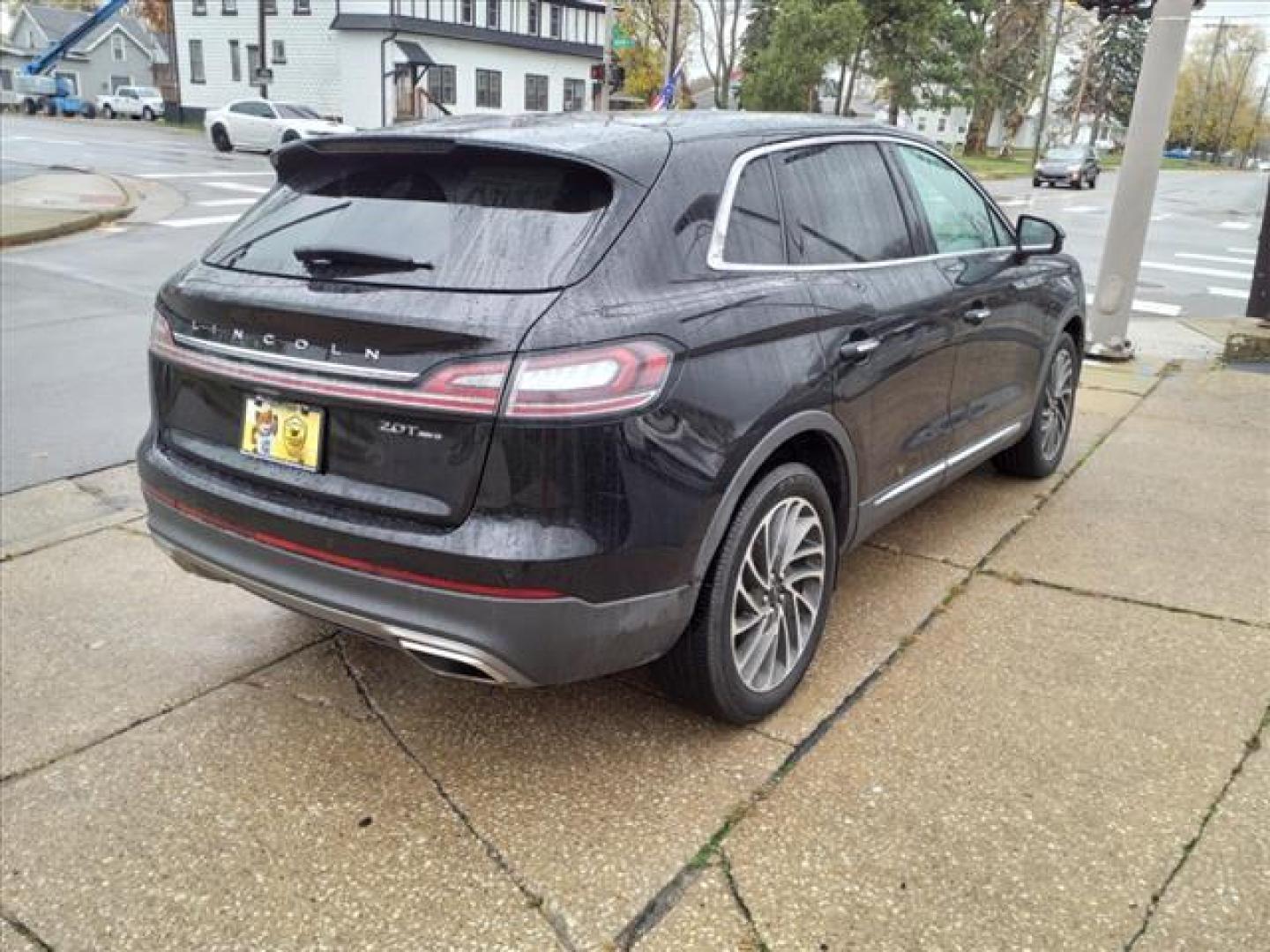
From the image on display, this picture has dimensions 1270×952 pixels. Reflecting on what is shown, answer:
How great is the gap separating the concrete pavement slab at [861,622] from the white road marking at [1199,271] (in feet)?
45.9

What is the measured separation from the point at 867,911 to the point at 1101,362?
6.98 metres

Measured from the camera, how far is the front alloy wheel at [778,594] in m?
3.06

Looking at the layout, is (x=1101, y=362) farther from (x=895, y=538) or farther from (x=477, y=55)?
(x=477, y=55)

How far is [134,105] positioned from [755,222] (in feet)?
189

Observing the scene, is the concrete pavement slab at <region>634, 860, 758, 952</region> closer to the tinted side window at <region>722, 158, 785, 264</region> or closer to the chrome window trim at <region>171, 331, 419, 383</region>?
the chrome window trim at <region>171, 331, 419, 383</region>

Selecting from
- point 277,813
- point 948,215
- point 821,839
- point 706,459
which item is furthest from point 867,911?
point 948,215

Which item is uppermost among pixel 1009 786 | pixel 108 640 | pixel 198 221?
pixel 1009 786

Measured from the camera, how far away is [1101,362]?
845 cm

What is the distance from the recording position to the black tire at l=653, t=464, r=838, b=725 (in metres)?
2.90

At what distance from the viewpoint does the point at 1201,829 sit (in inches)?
109

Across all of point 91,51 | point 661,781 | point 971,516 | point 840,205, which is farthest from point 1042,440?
point 91,51

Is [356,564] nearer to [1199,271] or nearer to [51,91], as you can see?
[1199,271]

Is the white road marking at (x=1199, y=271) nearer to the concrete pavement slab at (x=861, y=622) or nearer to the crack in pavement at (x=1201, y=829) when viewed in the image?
the concrete pavement slab at (x=861, y=622)

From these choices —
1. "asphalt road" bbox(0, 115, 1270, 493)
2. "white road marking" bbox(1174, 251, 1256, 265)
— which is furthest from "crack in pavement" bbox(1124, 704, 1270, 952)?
"white road marking" bbox(1174, 251, 1256, 265)
